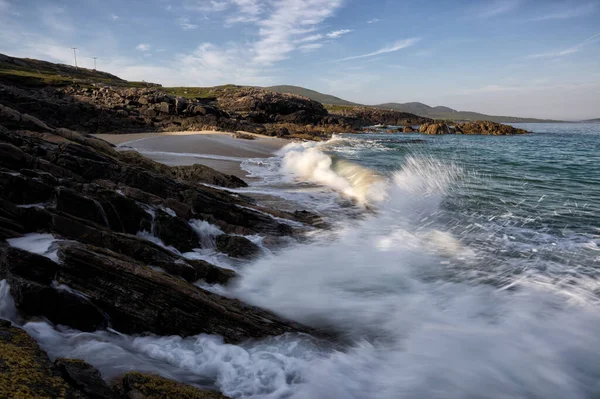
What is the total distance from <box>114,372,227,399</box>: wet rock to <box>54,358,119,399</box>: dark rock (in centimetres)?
20

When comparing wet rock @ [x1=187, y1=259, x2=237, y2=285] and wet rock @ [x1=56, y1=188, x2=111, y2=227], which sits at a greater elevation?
wet rock @ [x1=56, y1=188, x2=111, y2=227]

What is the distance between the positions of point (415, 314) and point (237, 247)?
391 cm

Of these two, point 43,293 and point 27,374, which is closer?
point 27,374

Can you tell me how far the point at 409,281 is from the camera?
7.44 meters

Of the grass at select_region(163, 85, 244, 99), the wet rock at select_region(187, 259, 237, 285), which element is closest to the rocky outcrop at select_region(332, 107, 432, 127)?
the grass at select_region(163, 85, 244, 99)

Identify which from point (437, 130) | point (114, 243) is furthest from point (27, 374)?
point (437, 130)

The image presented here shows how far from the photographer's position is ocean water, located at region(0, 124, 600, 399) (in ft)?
14.1

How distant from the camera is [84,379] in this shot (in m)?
2.87

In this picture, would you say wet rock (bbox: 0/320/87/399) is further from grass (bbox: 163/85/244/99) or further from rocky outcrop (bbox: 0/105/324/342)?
grass (bbox: 163/85/244/99)

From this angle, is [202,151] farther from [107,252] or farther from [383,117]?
[383,117]

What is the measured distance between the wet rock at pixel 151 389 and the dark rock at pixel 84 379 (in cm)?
20

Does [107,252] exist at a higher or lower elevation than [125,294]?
higher

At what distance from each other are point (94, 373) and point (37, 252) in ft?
7.99

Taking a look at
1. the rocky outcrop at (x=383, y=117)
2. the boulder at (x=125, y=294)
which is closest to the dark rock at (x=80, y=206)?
the boulder at (x=125, y=294)
